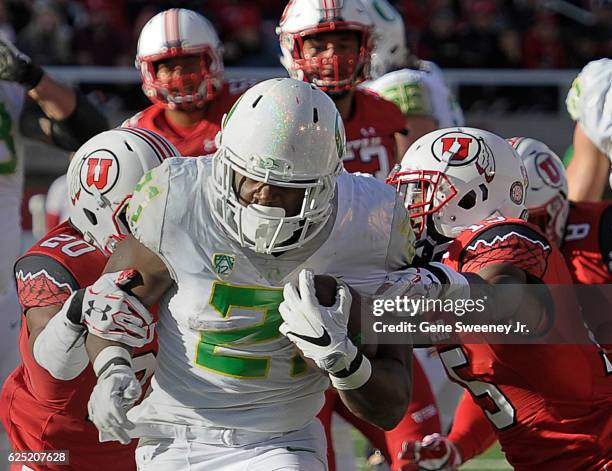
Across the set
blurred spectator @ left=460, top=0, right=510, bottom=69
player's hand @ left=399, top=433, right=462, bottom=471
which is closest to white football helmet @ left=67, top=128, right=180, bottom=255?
player's hand @ left=399, top=433, right=462, bottom=471

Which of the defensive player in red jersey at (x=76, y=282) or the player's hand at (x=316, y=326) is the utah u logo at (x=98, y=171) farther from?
the player's hand at (x=316, y=326)

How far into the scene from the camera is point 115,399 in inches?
120

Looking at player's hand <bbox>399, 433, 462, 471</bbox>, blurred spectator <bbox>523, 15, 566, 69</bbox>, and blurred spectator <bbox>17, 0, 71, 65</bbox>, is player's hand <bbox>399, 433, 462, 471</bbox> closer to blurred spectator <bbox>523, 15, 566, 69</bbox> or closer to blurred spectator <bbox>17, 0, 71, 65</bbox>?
blurred spectator <bbox>17, 0, 71, 65</bbox>

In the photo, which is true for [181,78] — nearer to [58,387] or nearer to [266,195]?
[58,387]

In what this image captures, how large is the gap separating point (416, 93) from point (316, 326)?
10.7ft

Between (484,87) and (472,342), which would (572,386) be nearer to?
(472,342)

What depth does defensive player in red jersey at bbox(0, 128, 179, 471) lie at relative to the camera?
3762 millimetres

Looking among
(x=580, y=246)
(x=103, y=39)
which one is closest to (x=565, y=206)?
(x=580, y=246)

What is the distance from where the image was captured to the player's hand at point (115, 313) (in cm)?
312

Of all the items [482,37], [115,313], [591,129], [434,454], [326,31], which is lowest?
[482,37]

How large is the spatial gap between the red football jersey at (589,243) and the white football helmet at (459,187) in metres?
0.53

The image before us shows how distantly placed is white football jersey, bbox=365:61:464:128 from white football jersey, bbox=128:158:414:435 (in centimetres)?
269

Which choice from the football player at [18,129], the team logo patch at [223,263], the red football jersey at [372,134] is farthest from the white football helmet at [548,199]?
the football player at [18,129]

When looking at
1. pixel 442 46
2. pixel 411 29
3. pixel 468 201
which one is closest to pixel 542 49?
pixel 442 46
